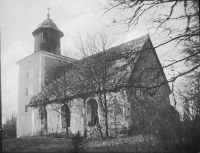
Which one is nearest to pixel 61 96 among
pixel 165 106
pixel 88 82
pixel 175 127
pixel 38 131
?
pixel 88 82

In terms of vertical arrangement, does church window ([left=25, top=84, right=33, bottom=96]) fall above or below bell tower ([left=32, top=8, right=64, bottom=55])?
below

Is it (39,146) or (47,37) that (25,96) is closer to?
(47,37)

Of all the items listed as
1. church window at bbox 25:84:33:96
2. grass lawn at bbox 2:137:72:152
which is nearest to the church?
church window at bbox 25:84:33:96

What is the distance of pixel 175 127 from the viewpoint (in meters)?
7.14

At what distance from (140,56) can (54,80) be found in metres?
14.0

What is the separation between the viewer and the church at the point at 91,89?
7.66 m

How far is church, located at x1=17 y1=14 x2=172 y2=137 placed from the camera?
7660 mm

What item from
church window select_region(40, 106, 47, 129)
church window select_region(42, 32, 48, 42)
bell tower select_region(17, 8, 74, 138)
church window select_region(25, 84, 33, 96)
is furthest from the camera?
church window select_region(25, 84, 33, 96)

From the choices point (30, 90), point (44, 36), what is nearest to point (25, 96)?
point (30, 90)

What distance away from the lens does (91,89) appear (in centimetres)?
1531

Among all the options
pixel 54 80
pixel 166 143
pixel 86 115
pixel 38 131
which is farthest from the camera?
pixel 38 131

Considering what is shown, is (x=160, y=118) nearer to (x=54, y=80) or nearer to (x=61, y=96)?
(x=61, y=96)

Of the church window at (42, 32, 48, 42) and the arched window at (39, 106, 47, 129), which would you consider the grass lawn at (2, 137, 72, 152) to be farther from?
the church window at (42, 32, 48, 42)

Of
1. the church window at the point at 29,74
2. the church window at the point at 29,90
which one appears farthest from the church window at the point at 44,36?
the church window at the point at 29,90
